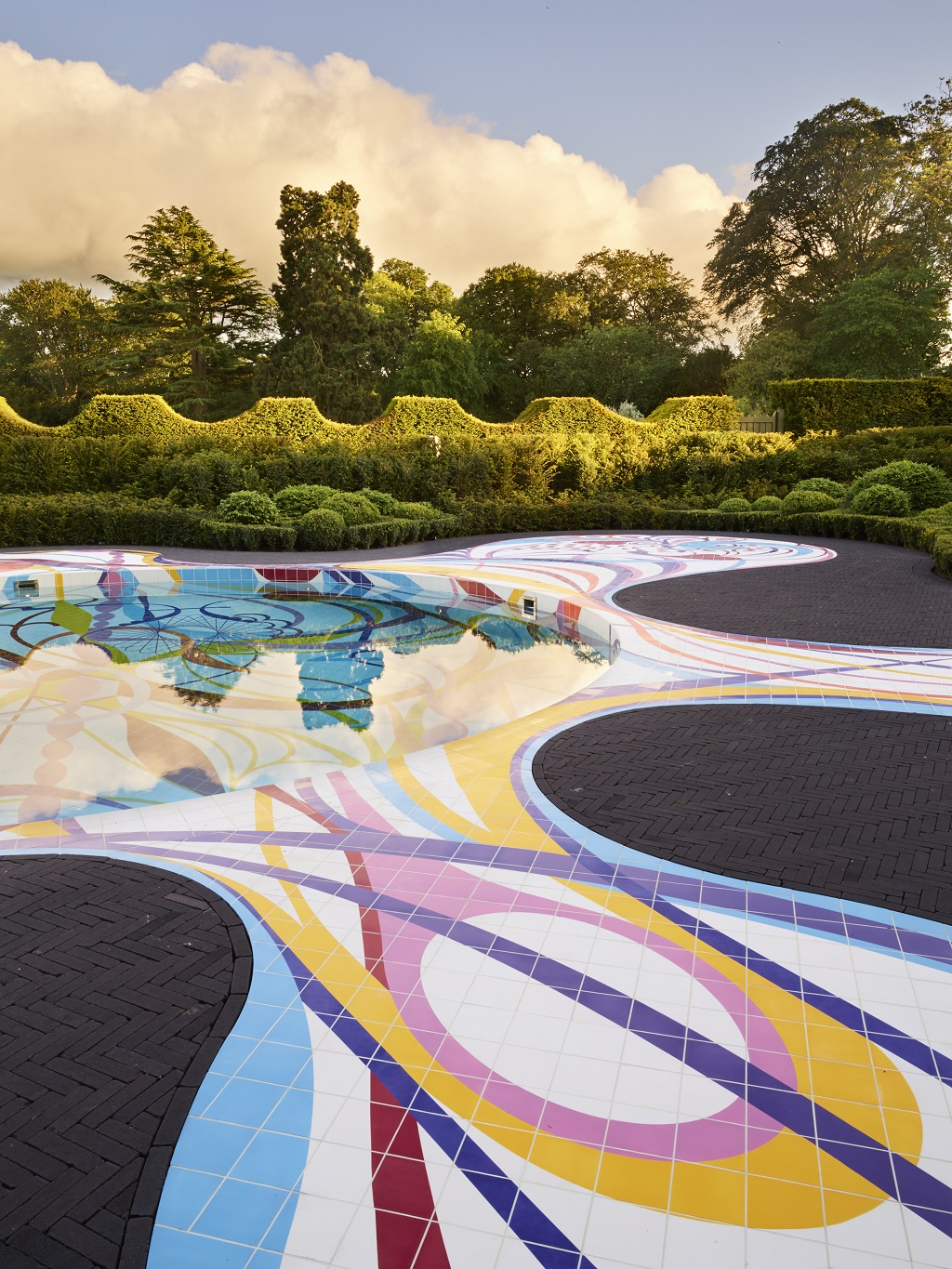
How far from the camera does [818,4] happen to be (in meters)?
17.6

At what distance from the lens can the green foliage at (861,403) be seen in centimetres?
2138

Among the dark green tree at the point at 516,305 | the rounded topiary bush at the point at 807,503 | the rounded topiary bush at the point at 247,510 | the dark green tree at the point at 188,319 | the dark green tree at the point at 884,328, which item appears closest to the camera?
the rounded topiary bush at the point at 247,510

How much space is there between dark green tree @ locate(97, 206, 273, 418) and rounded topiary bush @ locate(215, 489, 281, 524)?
1371cm

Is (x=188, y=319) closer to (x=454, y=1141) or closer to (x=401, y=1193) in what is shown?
(x=454, y=1141)

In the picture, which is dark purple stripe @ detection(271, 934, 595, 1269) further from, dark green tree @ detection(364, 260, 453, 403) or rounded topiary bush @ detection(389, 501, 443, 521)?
dark green tree @ detection(364, 260, 453, 403)

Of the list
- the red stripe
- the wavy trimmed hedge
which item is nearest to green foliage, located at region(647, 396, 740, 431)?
the wavy trimmed hedge

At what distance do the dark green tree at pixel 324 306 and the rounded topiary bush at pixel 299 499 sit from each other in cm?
1320

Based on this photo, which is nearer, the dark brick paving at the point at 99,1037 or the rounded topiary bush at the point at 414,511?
the dark brick paving at the point at 99,1037

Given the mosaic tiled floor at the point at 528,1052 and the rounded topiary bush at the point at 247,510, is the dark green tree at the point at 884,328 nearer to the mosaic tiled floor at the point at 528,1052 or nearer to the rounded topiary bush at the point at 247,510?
the rounded topiary bush at the point at 247,510

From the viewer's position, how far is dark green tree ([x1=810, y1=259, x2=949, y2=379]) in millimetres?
26219

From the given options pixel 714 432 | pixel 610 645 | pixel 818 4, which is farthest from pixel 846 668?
pixel 818 4

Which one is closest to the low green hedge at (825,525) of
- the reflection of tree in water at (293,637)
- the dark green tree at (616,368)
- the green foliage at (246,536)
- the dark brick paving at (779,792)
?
the reflection of tree in water at (293,637)

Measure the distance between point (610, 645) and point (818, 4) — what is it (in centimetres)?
1685

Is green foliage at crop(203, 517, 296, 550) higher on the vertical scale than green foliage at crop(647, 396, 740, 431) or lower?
lower
